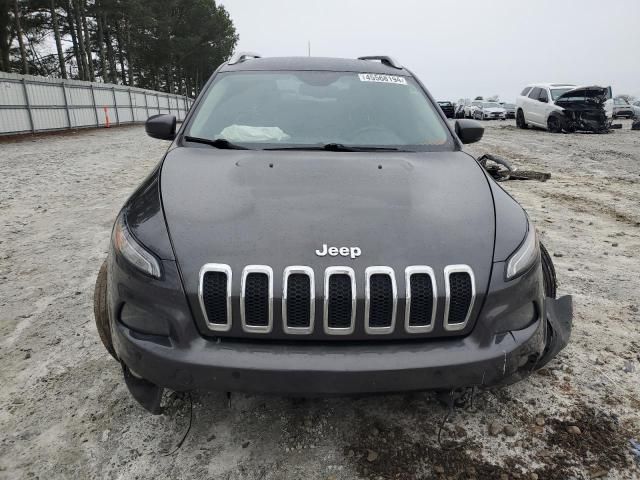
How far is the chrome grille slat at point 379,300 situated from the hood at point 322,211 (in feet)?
0.09

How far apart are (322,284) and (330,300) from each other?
0.06m

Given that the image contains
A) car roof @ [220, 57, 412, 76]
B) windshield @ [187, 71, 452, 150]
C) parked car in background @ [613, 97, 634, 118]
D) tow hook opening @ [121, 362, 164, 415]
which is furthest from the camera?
parked car in background @ [613, 97, 634, 118]

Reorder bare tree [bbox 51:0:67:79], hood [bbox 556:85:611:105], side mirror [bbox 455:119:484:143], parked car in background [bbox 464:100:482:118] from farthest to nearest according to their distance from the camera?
parked car in background [bbox 464:100:482:118]
bare tree [bbox 51:0:67:79]
hood [bbox 556:85:611:105]
side mirror [bbox 455:119:484:143]

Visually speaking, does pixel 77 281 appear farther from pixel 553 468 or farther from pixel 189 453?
pixel 553 468

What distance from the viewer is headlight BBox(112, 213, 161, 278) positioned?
181 cm

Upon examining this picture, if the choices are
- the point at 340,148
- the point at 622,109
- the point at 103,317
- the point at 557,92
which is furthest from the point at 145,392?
the point at 622,109

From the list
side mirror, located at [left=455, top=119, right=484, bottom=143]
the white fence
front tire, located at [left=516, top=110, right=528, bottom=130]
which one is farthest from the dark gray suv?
front tire, located at [left=516, top=110, right=528, bottom=130]

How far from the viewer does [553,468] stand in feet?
6.35

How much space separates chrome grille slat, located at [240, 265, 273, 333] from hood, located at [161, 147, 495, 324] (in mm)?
25

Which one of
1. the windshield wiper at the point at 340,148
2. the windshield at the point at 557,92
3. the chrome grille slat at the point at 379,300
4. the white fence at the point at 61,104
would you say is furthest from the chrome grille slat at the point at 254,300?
the windshield at the point at 557,92

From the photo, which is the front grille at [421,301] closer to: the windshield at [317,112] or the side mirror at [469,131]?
the windshield at [317,112]

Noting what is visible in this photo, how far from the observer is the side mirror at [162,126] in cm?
306

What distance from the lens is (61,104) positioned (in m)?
19.9

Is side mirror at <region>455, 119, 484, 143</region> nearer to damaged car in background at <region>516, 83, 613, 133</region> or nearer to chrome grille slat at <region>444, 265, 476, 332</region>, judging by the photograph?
chrome grille slat at <region>444, 265, 476, 332</region>
